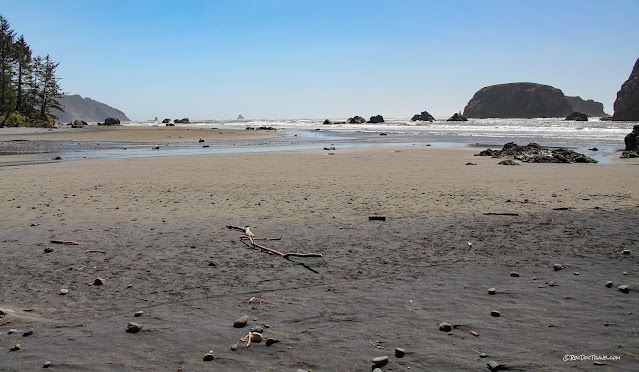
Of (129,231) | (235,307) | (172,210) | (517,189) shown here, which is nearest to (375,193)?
(517,189)

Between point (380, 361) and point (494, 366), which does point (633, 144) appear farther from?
point (380, 361)

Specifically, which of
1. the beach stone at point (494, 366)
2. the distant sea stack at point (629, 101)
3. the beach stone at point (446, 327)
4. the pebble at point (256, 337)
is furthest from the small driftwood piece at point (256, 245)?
the distant sea stack at point (629, 101)

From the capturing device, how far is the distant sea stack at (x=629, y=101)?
97938 millimetres

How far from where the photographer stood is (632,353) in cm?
338

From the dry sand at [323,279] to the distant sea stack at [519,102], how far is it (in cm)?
17730

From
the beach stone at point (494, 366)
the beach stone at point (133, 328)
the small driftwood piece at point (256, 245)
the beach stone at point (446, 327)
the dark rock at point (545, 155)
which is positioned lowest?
the beach stone at point (133, 328)

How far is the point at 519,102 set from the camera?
173000mm

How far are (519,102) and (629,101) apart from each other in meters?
76.0

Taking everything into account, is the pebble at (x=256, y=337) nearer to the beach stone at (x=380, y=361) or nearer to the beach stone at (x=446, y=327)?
the beach stone at (x=380, y=361)

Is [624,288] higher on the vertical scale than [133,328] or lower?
higher

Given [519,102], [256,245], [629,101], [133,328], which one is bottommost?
[133,328]

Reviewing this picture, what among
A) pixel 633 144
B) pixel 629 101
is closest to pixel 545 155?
pixel 633 144

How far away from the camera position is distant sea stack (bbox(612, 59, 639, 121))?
321 feet

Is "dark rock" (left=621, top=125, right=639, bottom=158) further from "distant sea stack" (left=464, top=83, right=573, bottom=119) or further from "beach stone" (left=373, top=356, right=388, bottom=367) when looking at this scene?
"distant sea stack" (left=464, top=83, right=573, bottom=119)
